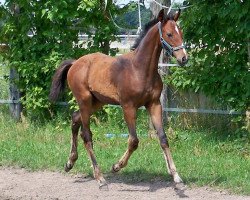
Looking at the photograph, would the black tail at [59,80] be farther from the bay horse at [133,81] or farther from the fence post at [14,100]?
the fence post at [14,100]

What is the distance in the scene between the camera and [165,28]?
321 inches

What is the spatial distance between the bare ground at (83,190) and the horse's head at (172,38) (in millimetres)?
1659

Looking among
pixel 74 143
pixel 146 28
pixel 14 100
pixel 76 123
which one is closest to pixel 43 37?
pixel 14 100

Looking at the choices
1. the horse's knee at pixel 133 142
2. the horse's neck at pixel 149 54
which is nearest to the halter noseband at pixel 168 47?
the horse's neck at pixel 149 54

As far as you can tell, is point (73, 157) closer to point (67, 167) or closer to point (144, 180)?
point (67, 167)

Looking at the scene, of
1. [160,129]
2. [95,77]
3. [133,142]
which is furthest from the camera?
[95,77]

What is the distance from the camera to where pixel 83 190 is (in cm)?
857

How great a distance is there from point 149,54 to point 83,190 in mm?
1991

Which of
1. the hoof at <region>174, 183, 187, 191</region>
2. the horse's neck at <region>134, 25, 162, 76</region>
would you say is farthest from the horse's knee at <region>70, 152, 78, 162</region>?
the hoof at <region>174, 183, 187, 191</region>

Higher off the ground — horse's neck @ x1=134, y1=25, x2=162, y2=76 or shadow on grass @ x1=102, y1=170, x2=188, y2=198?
horse's neck @ x1=134, y1=25, x2=162, y2=76

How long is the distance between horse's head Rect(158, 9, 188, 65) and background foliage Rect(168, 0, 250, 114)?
2.12m

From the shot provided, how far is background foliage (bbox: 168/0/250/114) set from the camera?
413 inches

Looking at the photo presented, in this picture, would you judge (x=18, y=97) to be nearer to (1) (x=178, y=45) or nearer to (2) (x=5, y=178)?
(2) (x=5, y=178)

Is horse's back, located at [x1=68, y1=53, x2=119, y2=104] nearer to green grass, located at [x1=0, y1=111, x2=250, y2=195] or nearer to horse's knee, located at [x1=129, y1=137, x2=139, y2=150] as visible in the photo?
horse's knee, located at [x1=129, y1=137, x2=139, y2=150]
